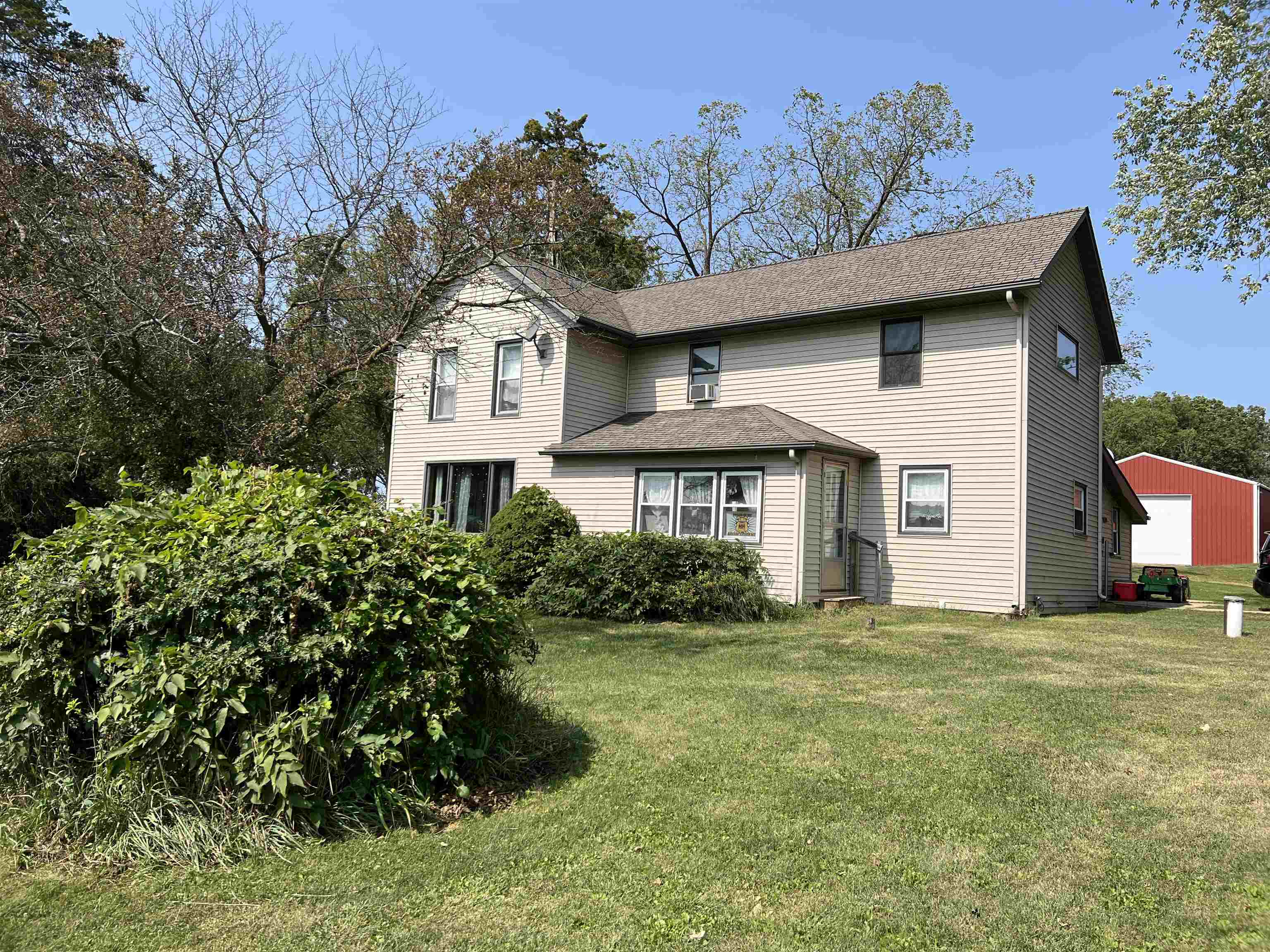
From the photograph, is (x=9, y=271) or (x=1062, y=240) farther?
(x=1062, y=240)

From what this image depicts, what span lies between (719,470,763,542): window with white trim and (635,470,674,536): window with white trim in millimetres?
1080

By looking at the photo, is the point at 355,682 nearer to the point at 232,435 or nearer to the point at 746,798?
the point at 746,798

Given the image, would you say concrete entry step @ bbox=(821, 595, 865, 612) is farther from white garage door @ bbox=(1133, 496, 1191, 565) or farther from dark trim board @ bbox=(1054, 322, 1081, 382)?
white garage door @ bbox=(1133, 496, 1191, 565)

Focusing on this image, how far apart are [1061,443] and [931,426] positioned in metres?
2.88

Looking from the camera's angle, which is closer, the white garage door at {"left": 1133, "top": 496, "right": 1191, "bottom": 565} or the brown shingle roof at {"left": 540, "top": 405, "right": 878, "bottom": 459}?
the brown shingle roof at {"left": 540, "top": 405, "right": 878, "bottom": 459}

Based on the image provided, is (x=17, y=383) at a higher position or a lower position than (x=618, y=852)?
higher

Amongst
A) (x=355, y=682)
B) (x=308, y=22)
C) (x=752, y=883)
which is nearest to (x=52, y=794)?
(x=355, y=682)

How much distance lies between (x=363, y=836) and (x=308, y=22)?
11976 mm

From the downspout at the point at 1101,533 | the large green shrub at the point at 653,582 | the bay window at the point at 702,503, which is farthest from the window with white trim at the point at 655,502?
the downspout at the point at 1101,533

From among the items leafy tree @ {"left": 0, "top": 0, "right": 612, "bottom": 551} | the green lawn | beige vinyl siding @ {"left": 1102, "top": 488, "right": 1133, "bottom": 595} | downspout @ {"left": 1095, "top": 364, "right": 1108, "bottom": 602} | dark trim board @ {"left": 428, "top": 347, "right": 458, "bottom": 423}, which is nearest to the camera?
leafy tree @ {"left": 0, "top": 0, "right": 612, "bottom": 551}

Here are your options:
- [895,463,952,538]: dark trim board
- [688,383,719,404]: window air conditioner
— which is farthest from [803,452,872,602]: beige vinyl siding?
[688,383,719,404]: window air conditioner

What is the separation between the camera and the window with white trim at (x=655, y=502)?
49.1 ft

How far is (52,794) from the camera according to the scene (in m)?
3.93

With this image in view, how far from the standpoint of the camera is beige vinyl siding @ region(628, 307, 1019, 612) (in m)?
13.3
